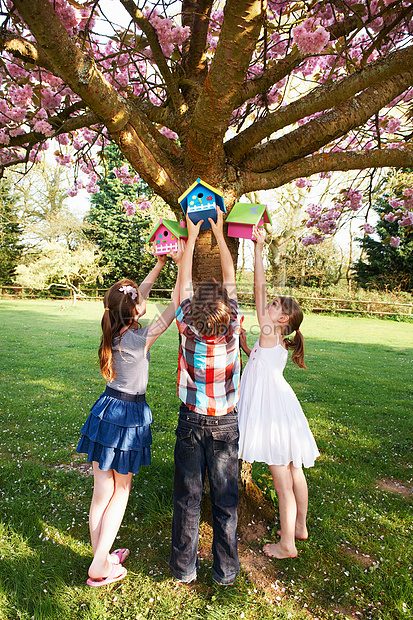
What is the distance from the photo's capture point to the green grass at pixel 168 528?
201cm

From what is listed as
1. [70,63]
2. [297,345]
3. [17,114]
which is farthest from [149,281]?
[17,114]

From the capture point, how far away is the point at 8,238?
78.9ft

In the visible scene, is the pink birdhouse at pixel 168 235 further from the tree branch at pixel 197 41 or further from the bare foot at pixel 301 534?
the bare foot at pixel 301 534

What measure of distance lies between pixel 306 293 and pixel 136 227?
12.2 meters

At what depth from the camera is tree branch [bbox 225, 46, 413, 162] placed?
7.43 feet

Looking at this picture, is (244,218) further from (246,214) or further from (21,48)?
(21,48)

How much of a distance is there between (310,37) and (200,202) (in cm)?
122

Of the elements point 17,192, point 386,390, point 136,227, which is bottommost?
point 386,390

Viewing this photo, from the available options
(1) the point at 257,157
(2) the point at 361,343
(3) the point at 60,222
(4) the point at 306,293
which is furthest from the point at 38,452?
(3) the point at 60,222

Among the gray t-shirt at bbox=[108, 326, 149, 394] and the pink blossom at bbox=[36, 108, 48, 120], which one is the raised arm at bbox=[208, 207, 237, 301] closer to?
the gray t-shirt at bbox=[108, 326, 149, 394]

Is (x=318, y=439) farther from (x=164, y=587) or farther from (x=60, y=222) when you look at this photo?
(x=60, y=222)

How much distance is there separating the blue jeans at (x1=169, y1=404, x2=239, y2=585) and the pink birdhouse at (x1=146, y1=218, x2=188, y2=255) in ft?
3.13

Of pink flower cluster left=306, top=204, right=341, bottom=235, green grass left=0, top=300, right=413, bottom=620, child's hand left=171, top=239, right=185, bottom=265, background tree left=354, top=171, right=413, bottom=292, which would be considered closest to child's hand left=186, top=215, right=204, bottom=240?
child's hand left=171, top=239, right=185, bottom=265

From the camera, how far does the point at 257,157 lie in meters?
2.60
